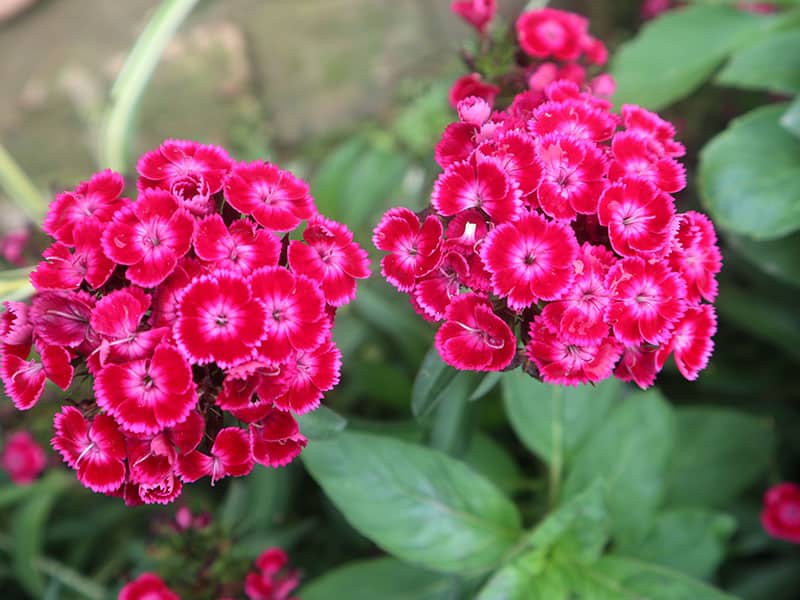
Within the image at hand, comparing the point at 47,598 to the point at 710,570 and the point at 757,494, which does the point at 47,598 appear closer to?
the point at 710,570

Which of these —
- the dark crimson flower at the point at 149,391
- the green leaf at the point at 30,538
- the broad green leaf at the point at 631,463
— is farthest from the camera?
the green leaf at the point at 30,538

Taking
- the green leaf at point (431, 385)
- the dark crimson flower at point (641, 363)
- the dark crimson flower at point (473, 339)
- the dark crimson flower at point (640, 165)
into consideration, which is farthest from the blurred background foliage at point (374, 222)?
the dark crimson flower at point (640, 165)

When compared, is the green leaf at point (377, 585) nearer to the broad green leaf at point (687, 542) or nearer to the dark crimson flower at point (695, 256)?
the broad green leaf at point (687, 542)

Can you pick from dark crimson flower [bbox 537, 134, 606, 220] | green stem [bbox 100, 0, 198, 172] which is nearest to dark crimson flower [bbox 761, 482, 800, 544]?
dark crimson flower [bbox 537, 134, 606, 220]

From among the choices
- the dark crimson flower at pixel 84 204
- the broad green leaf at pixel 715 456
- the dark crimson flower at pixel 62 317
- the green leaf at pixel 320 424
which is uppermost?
the dark crimson flower at pixel 84 204

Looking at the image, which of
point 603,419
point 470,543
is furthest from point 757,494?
point 470,543

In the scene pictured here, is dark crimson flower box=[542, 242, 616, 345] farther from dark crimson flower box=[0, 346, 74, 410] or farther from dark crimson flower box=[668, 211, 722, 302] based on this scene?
dark crimson flower box=[0, 346, 74, 410]

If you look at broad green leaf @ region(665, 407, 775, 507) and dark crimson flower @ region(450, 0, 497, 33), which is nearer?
dark crimson flower @ region(450, 0, 497, 33)
